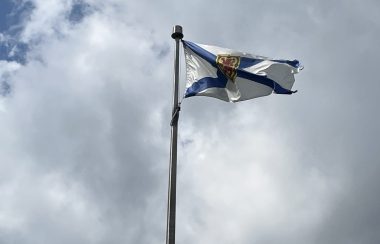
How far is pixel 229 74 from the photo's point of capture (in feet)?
90.1

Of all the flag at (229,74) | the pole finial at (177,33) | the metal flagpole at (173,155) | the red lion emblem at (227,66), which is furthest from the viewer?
the red lion emblem at (227,66)

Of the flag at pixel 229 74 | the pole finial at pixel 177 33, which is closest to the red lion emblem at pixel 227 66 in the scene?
the flag at pixel 229 74

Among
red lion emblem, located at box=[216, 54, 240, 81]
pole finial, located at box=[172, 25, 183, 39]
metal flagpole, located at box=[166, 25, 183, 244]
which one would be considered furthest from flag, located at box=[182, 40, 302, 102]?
pole finial, located at box=[172, 25, 183, 39]

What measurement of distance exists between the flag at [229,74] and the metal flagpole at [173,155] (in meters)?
1.24

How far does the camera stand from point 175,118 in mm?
24516

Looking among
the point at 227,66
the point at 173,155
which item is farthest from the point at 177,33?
the point at 173,155

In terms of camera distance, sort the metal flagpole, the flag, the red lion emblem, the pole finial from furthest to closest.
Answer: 1. the red lion emblem
2. the flag
3. the pole finial
4. the metal flagpole

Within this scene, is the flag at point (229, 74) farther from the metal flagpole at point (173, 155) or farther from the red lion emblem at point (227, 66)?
the metal flagpole at point (173, 155)

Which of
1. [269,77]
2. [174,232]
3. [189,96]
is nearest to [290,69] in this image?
[269,77]

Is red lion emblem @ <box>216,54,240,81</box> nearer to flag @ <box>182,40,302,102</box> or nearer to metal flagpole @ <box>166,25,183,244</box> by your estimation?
flag @ <box>182,40,302,102</box>

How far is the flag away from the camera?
26875 millimetres

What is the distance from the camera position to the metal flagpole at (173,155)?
21438mm

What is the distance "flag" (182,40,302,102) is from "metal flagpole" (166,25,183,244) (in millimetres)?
1245

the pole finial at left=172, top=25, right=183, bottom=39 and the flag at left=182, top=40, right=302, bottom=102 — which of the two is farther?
the flag at left=182, top=40, right=302, bottom=102
